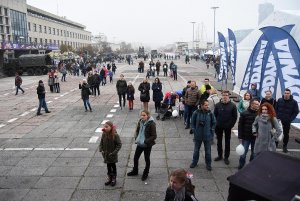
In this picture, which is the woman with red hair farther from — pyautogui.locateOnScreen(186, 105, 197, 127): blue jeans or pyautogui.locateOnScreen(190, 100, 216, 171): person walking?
pyautogui.locateOnScreen(186, 105, 197, 127): blue jeans

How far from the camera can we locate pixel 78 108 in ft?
52.7

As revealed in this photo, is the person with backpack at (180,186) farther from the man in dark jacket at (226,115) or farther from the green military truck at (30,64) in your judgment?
the green military truck at (30,64)

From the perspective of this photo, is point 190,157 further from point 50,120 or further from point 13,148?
point 50,120

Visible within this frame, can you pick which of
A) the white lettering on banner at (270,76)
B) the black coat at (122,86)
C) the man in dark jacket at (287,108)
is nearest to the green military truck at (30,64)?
the black coat at (122,86)

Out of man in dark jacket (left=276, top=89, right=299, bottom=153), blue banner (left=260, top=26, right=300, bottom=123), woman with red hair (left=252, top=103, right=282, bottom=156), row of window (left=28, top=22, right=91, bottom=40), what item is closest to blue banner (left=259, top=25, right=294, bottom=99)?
blue banner (left=260, top=26, right=300, bottom=123)

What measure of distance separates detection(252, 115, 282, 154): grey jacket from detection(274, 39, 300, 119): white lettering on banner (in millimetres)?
3185

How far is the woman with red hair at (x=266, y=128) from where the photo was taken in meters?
6.71

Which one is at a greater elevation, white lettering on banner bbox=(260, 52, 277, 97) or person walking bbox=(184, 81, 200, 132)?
white lettering on banner bbox=(260, 52, 277, 97)

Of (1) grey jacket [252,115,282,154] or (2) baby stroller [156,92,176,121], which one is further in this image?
(2) baby stroller [156,92,176,121]

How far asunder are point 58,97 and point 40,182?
44.8 feet

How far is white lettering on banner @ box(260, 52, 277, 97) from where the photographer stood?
10854mm

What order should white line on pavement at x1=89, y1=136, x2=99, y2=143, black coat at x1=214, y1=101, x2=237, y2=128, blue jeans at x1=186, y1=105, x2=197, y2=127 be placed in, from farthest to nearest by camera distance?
blue jeans at x1=186, y1=105, x2=197, y2=127, white line on pavement at x1=89, y1=136, x2=99, y2=143, black coat at x1=214, y1=101, x2=237, y2=128

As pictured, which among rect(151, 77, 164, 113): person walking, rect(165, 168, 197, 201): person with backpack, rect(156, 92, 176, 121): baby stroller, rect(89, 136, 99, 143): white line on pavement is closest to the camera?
rect(165, 168, 197, 201): person with backpack

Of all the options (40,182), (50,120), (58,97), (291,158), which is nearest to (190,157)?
(40,182)
